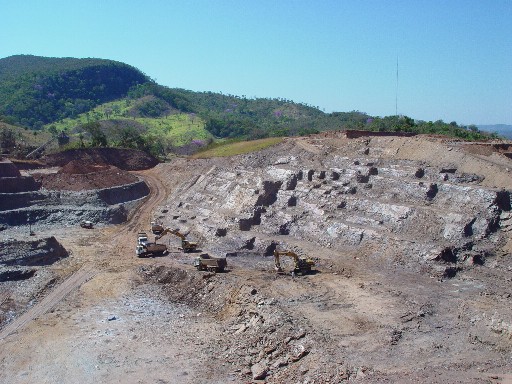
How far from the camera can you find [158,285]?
33375 mm

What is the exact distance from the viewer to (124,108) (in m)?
140

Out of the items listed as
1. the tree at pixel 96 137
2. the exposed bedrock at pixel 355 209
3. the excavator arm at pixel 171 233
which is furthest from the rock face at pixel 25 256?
the tree at pixel 96 137

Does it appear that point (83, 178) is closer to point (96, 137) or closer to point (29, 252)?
point (29, 252)

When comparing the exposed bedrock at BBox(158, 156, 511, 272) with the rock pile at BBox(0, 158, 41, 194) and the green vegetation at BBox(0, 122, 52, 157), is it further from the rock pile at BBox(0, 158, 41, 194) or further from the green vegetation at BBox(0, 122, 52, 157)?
the green vegetation at BBox(0, 122, 52, 157)

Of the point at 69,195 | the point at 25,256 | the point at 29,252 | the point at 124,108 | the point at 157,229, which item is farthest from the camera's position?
the point at 124,108

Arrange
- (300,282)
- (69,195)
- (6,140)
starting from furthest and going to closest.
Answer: (6,140), (69,195), (300,282)

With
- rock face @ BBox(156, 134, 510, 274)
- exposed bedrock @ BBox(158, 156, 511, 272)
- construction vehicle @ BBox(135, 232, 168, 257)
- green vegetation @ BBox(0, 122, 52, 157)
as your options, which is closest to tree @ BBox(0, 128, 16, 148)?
green vegetation @ BBox(0, 122, 52, 157)

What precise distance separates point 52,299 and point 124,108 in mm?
113624

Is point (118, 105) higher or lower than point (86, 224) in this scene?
higher

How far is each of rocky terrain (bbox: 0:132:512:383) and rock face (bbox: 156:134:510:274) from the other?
0.39ft

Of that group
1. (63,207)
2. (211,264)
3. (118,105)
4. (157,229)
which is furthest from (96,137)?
(118,105)

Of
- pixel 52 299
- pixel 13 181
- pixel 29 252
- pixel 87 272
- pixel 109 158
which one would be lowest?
pixel 52 299

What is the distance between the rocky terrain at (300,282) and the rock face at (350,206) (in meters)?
0.12

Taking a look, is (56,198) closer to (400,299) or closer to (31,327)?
(31,327)
